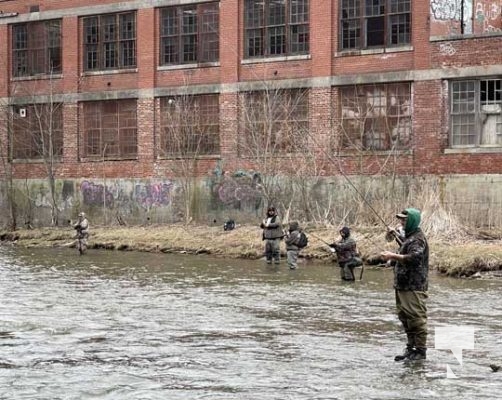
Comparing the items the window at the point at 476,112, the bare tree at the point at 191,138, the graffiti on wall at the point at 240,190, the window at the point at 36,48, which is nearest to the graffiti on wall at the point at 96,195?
the bare tree at the point at 191,138

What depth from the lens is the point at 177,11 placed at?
38625 mm

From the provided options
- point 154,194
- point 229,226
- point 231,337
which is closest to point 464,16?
point 229,226

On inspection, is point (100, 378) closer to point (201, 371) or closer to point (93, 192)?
point (201, 371)

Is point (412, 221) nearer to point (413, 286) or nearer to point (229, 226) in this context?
point (413, 286)

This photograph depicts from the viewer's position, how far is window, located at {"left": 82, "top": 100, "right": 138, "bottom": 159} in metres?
39.6

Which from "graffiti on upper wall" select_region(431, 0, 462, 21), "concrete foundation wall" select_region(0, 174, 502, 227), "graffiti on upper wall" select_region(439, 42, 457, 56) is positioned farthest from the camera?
"graffiti on upper wall" select_region(431, 0, 462, 21)

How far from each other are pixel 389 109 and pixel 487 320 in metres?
18.7

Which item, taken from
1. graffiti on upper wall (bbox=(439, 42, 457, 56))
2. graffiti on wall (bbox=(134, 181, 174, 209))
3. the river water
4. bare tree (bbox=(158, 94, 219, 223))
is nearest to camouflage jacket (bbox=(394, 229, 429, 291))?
the river water

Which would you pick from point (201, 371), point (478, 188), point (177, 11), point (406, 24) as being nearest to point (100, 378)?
point (201, 371)

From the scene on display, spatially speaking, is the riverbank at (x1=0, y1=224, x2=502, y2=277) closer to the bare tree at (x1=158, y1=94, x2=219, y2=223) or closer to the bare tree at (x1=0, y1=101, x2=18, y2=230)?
the bare tree at (x1=158, y1=94, x2=219, y2=223)

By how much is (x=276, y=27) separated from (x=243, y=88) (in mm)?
2734

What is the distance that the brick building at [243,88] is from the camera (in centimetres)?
3203

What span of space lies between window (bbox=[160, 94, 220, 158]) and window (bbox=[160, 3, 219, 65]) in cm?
174

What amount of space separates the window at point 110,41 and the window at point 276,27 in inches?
231
